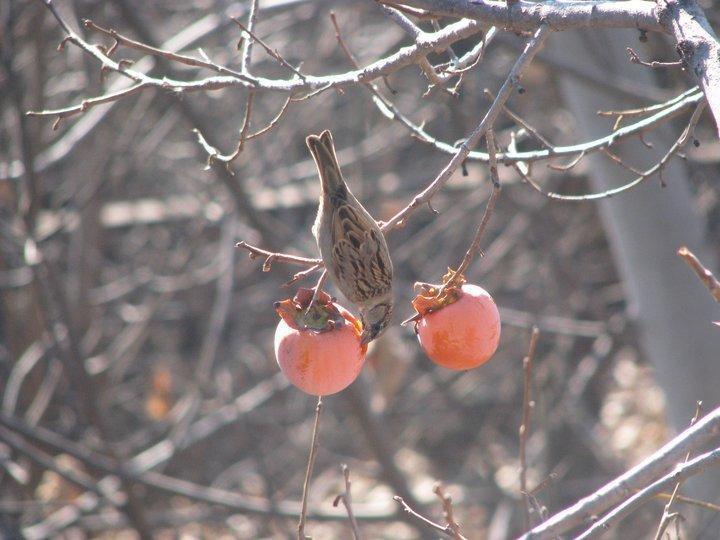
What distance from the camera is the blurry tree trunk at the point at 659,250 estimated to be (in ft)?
12.8

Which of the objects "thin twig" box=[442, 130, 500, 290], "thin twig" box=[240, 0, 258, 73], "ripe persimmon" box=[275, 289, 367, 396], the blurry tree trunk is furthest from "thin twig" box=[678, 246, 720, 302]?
the blurry tree trunk

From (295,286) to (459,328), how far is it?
4404mm

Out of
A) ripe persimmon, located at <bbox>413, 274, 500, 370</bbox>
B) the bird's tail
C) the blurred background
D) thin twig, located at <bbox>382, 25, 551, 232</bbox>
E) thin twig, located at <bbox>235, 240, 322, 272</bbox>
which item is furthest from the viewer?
the blurred background

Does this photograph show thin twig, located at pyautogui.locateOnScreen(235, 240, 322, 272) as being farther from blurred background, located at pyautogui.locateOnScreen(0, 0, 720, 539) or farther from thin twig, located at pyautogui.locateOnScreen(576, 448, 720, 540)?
blurred background, located at pyautogui.locateOnScreen(0, 0, 720, 539)

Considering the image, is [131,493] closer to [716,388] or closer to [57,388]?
[57,388]

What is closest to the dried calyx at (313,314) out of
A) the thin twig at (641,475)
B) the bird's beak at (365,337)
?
the bird's beak at (365,337)

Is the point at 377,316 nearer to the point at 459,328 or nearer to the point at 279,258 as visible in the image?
the point at 459,328

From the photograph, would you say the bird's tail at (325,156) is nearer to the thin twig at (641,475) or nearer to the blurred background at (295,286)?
the blurred background at (295,286)

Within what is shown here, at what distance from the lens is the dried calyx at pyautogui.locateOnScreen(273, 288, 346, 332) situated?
1.84 m

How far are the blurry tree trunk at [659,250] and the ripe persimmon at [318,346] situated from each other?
238 centimetres

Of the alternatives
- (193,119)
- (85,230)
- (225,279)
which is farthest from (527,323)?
(85,230)

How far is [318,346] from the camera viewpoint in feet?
5.84

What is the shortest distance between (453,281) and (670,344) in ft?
8.17

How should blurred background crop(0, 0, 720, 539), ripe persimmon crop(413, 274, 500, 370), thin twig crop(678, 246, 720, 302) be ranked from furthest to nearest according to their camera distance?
blurred background crop(0, 0, 720, 539) < ripe persimmon crop(413, 274, 500, 370) < thin twig crop(678, 246, 720, 302)
